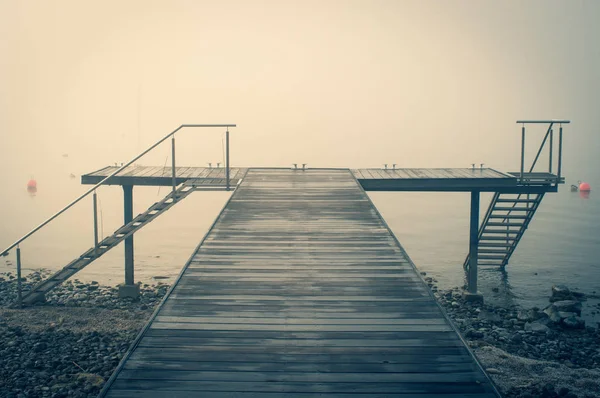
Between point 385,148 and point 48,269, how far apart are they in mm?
87192

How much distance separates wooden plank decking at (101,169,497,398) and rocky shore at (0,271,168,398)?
305cm

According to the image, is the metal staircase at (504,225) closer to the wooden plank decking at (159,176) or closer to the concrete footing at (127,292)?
the wooden plank decking at (159,176)

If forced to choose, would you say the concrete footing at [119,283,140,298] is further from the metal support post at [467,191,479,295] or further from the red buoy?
the red buoy

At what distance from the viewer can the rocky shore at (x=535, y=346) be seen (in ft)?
35.9

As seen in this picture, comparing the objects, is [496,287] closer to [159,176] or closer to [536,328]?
[536,328]

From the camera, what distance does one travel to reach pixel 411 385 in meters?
6.42

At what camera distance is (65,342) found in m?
12.3

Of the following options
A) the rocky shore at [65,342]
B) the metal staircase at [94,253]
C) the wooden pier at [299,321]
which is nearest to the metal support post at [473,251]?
the wooden pier at [299,321]

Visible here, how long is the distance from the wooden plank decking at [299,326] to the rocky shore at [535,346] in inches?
70.2

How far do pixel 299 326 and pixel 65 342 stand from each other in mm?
6540

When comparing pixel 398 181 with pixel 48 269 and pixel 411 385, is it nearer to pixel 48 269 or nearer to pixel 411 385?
pixel 411 385

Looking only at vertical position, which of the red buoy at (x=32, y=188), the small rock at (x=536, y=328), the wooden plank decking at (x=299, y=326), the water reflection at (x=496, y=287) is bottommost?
the water reflection at (x=496, y=287)

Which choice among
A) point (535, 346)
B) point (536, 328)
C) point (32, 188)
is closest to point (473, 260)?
point (536, 328)

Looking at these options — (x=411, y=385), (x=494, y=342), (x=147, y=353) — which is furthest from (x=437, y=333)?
(x=494, y=342)
